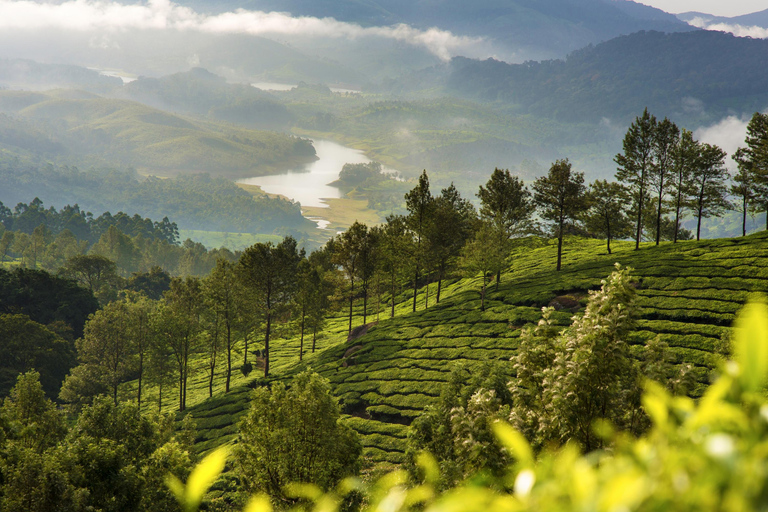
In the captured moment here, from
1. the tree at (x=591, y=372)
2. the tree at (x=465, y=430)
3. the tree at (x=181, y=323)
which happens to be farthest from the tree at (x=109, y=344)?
the tree at (x=591, y=372)

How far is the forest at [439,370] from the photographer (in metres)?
2.13

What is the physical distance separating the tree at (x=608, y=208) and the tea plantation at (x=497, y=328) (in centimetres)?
324

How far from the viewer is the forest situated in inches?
84.0

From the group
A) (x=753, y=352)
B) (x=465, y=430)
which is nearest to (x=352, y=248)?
(x=465, y=430)

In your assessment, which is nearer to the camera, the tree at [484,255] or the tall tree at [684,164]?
the tree at [484,255]

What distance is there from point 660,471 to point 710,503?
0.17m

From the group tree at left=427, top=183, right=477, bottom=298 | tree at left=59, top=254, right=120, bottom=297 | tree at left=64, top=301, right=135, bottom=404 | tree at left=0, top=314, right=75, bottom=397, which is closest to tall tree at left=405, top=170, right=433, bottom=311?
tree at left=427, top=183, right=477, bottom=298

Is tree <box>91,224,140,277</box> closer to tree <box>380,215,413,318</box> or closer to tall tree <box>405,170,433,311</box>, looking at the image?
tree <box>380,215,413,318</box>

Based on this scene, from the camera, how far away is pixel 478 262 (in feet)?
148

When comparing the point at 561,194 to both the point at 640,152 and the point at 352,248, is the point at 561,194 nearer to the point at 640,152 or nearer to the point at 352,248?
the point at 640,152

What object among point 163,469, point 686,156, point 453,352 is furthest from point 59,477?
point 686,156

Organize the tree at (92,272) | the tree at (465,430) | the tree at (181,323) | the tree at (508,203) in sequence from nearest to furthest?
the tree at (465,430)
the tree at (181,323)
the tree at (508,203)
the tree at (92,272)

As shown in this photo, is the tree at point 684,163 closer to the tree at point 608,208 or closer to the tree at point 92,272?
the tree at point 608,208

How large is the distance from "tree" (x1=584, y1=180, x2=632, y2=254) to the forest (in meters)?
0.26
